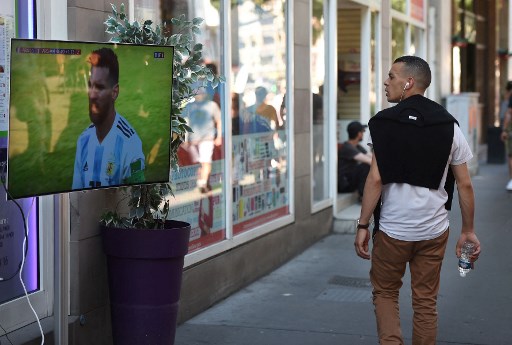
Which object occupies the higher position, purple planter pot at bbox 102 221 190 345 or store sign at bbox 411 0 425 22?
store sign at bbox 411 0 425 22

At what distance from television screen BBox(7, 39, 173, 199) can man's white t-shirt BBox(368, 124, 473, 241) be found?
47.6 inches

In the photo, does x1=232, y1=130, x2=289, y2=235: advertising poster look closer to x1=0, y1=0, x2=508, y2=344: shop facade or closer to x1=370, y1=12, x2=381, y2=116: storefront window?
x1=0, y1=0, x2=508, y2=344: shop facade

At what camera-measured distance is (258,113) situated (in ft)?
29.9

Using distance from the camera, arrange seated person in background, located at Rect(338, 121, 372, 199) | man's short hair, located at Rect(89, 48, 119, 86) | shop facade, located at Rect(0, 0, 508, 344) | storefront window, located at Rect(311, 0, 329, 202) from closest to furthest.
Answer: man's short hair, located at Rect(89, 48, 119, 86), shop facade, located at Rect(0, 0, 508, 344), storefront window, located at Rect(311, 0, 329, 202), seated person in background, located at Rect(338, 121, 372, 199)

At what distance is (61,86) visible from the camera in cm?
472

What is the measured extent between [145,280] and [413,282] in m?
1.51

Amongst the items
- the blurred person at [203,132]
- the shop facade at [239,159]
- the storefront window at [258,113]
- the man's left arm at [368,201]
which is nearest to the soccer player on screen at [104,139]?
the shop facade at [239,159]

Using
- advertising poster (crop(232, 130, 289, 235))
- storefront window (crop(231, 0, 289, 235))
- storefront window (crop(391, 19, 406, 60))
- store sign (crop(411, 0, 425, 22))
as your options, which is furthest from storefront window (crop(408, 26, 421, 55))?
advertising poster (crop(232, 130, 289, 235))

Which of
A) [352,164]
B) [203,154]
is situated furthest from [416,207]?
[352,164]

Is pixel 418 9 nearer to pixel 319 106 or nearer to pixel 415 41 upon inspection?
pixel 415 41

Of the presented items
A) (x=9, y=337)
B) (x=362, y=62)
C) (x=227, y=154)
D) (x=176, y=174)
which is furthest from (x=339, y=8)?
(x=9, y=337)

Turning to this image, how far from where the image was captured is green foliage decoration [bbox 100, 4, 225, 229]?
18.7 feet

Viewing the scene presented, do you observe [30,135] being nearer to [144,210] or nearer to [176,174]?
[144,210]

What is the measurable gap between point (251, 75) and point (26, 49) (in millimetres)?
4606
